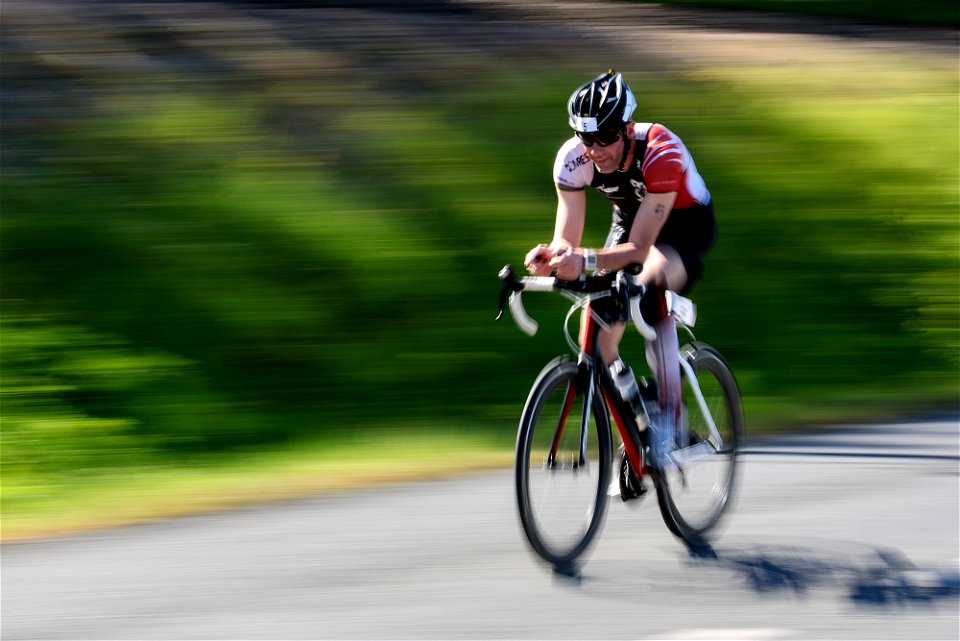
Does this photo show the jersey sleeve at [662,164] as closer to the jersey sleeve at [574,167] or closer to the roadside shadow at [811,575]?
the jersey sleeve at [574,167]

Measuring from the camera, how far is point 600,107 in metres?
5.21

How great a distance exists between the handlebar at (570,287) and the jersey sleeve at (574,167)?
1.41ft

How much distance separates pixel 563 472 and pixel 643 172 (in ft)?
4.12

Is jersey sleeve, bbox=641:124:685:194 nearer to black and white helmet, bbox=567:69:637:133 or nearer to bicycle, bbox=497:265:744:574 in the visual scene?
black and white helmet, bbox=567:69:637:133

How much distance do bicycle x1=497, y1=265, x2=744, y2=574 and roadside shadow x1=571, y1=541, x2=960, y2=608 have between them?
0.19 metres

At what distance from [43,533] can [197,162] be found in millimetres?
5314

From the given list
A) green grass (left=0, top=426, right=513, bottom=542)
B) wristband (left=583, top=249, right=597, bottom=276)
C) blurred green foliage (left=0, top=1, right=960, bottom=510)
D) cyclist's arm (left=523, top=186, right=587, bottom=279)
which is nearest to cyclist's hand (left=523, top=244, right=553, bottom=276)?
cyclist's arm (left=523, top=186, right=587, bottom=279)

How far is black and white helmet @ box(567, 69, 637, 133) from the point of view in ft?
17.1

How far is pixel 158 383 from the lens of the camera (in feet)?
27.7

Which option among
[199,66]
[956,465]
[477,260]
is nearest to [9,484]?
[477,260]

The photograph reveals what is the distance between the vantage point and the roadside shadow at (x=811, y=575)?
524 cm

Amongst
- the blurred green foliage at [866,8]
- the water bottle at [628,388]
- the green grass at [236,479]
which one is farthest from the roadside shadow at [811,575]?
the blurred green foliage at [866,8]

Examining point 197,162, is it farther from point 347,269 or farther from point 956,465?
point 956,465

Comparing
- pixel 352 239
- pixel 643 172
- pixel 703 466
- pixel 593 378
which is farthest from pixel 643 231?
pixel 352 239
